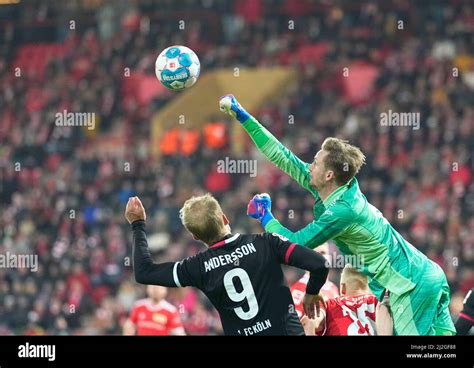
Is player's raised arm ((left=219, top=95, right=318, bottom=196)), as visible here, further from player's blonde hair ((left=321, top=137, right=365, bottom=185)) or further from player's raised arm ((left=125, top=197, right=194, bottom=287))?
player's raised arm ((left=125, top=197, right=194, bottom=287))

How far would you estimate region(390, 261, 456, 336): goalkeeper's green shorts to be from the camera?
7959 millimetres

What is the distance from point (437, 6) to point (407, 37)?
2.98 ft

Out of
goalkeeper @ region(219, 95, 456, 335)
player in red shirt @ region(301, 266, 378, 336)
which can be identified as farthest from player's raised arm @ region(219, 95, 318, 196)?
player in red shirt @ region(301, 266, 378, 336)

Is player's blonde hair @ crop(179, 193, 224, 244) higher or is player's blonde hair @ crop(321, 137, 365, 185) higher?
player's blonde hair @ crop(321, 137, 365, 185)

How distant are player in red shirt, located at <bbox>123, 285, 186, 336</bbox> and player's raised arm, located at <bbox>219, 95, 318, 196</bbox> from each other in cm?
452

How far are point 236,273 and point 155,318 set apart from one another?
5.88 m

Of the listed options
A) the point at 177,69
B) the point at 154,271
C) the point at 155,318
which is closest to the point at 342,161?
the point at 154,271

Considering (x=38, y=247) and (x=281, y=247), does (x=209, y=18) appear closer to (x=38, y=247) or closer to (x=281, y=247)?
(x=38, y=247)

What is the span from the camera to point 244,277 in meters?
7.12

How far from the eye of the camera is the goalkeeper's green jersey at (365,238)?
304 inches

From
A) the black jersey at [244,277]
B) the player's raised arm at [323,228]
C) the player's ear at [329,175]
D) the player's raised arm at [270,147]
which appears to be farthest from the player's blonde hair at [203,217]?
the player's raised arm at [270,147]

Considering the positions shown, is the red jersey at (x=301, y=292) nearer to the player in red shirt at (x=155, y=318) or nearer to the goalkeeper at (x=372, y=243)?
the goalkeeper at (x=372, y=243)

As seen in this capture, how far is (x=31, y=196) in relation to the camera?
75.2ft
